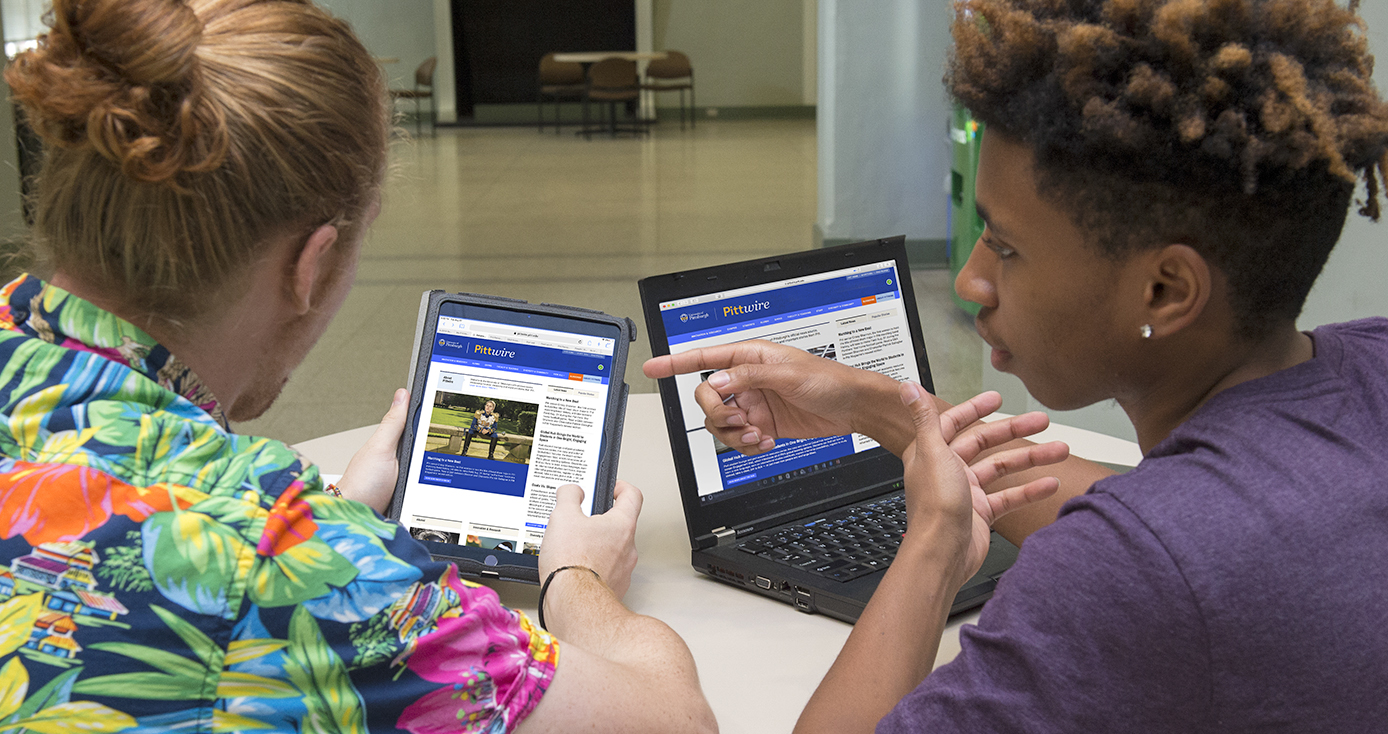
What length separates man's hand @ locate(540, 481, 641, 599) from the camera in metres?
1.10

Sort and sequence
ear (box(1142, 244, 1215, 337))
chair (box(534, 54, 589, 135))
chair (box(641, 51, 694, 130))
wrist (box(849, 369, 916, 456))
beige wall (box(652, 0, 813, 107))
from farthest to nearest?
chair (box(641, 51, 694, 130)), chair (box(534, 54, 589, 135)), beige wall (box(652, 0, 813, 107)), wrist (box(849, 369, 916, 456)), ear (box(1142, 244, 1215, 337))

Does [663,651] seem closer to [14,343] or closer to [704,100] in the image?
[14,343]

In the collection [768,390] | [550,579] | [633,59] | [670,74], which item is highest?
[633,59]

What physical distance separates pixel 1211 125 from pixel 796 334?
683mm

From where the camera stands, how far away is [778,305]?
4.49ft

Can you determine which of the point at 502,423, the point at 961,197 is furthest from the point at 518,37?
the point at 502,423

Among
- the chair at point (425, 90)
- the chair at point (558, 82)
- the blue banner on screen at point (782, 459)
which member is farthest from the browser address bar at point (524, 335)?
the chair at point (558, 82)

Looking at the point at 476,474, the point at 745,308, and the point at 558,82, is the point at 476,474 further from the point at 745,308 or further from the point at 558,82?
the point at 558,82

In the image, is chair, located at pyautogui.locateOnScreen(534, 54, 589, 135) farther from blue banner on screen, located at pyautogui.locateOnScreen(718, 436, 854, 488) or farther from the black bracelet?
the black bracelet

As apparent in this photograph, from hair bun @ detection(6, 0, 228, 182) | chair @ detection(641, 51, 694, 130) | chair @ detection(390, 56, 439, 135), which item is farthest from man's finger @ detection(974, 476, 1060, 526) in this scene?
chair @ detection(641, 51, 694, 130)

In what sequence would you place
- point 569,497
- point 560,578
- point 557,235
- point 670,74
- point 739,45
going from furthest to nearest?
point 670,74, point 739,45, point 557,235, point 569,497, point 560,578

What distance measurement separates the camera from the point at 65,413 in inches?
27.1

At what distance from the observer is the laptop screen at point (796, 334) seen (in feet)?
4.33

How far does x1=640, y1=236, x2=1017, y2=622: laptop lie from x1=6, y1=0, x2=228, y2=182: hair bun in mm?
619
